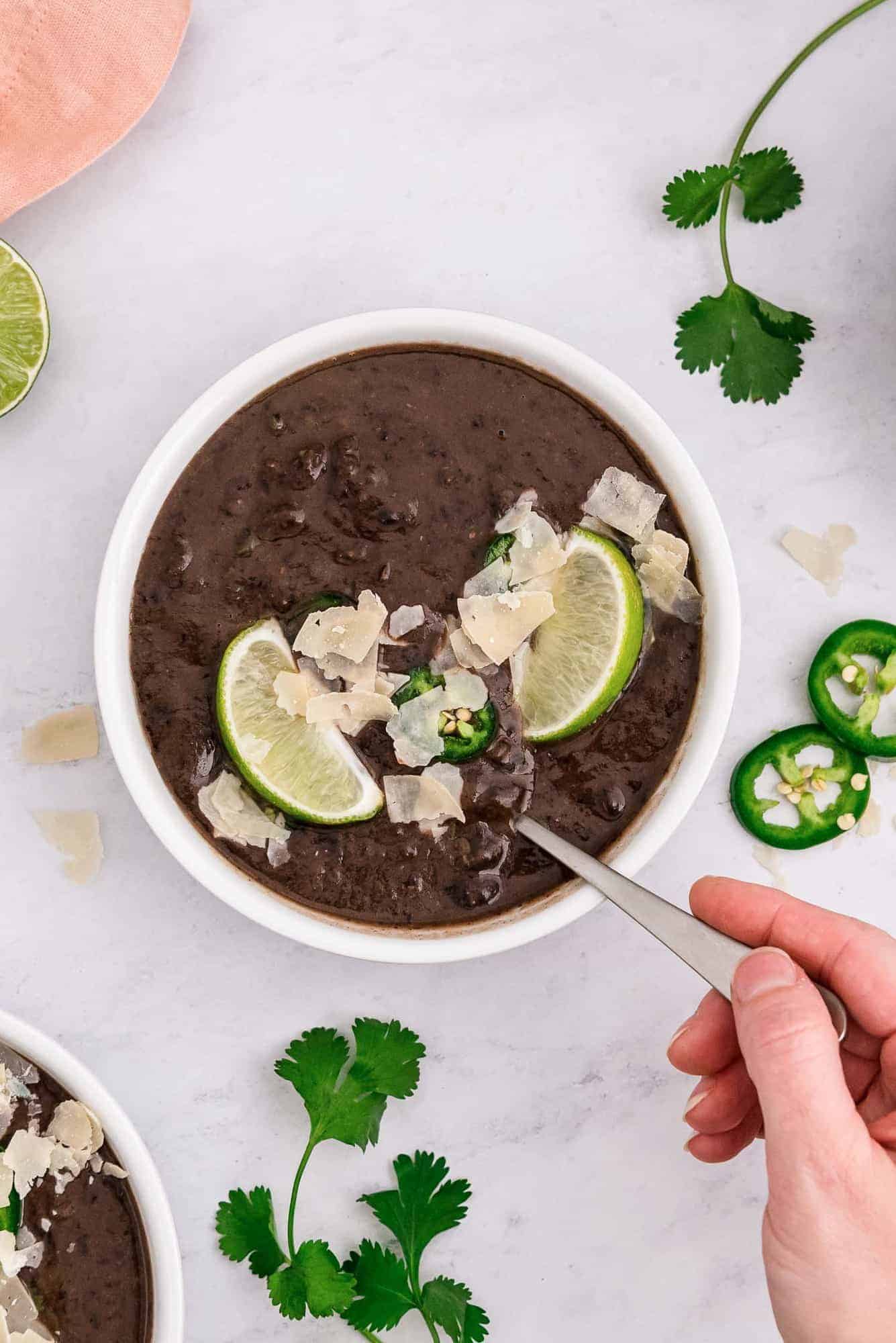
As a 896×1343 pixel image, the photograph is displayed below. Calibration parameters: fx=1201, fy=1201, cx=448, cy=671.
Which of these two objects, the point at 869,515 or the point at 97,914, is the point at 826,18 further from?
the point at 97,914

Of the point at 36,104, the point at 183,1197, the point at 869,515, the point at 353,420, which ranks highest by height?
the point at 36,104

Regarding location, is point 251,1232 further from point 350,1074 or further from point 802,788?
point 802,788

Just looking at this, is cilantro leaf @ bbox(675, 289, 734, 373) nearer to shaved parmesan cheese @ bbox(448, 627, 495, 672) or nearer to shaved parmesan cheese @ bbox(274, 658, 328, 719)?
shaved parmesan cheese @ bbox(448, 627, 495, 672)

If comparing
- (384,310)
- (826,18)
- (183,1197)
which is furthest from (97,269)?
(183,1197)

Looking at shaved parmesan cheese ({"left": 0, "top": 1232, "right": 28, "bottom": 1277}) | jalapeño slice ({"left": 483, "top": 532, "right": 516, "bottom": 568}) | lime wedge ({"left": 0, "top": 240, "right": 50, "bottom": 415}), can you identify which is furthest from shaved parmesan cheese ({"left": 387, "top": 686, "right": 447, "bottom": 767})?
shaved parmesan cheese ({"left": 0, "top": 1232, "right": 28, "bottom": 1277})

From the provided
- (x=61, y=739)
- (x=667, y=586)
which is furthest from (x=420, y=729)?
(x=61, y=739)
